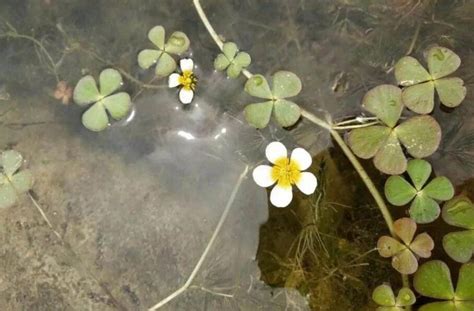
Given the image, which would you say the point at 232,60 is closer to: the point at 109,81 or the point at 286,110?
the point at 286,110

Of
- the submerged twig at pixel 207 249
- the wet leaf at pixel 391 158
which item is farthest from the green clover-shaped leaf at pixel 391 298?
the submerged twig at pixel 207 249

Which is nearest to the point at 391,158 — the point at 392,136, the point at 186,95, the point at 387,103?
the point at 392,136

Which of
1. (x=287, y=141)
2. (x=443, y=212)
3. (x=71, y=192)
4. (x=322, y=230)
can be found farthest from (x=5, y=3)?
(x=443, y=212)

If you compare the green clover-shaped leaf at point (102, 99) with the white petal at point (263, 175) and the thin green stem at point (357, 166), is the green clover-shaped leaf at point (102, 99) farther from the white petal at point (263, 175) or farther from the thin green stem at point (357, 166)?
the white petal at point (263, 175)

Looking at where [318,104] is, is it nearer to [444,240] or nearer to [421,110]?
[421,110]

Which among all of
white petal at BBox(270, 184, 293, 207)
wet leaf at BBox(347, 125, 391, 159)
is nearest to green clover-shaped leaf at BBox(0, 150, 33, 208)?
white petal at BBox(270, 184, 293, 207)

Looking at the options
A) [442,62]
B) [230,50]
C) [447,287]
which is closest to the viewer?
[447,287]
